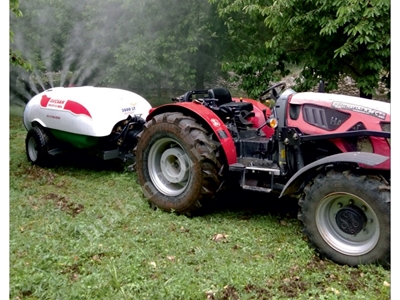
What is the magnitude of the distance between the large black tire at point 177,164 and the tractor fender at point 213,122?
0.10 metres

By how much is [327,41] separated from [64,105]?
4670mm

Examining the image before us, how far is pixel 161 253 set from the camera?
4012 mm

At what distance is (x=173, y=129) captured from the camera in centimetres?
508

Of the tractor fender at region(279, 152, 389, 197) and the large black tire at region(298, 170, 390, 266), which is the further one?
the tractor fender at region(279, 152, 389, 197)

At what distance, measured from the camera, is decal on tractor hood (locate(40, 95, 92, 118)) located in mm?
6629

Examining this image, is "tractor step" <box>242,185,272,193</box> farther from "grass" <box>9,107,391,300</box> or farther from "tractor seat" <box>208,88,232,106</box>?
"tractor seat" <box>208,88,232,106</box>

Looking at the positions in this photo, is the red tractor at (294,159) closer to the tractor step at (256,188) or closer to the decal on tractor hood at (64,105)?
the tractor step at (256,188)

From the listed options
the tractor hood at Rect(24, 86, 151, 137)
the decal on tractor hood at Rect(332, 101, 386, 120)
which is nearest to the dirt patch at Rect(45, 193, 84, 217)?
the tractor hood at Rect(24, 86, 151, 137)

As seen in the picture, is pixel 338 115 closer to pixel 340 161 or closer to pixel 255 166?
pixel 340 161

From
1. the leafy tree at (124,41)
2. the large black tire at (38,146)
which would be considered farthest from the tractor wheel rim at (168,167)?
the leafy tree at (124,41)

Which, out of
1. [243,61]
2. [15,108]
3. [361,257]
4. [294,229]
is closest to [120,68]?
[15,108]

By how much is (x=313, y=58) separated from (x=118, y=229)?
5004 mm

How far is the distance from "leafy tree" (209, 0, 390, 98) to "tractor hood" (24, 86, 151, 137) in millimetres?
2808

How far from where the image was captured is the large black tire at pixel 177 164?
15.9 ft
